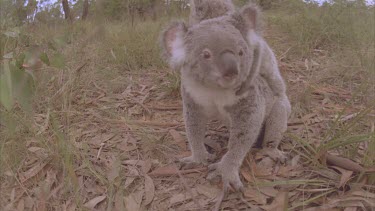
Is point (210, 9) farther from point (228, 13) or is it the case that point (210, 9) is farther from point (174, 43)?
point (174, 43)

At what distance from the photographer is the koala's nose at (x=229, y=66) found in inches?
69.4

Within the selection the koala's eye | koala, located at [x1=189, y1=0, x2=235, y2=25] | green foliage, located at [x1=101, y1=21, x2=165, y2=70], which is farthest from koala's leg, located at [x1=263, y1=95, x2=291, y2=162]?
green foliage, located at [x1=101, y1=21, x2=165, y2=70]

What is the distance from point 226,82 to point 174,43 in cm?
47

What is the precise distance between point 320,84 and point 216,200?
182cm

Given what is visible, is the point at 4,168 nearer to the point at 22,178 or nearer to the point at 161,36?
the point at 22,178

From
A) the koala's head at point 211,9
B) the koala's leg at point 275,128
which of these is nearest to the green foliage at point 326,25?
the koala's head at point 211,9

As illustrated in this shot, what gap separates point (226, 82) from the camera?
182 cm

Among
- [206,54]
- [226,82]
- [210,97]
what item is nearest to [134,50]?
[210,97]

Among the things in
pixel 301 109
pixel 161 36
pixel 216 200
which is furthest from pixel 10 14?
pixel 301 109

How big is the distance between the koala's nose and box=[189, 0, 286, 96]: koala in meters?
0.30

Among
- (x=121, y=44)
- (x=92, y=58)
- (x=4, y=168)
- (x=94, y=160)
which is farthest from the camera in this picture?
(x=121, y=44)

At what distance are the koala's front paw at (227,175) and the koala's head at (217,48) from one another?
0.53m

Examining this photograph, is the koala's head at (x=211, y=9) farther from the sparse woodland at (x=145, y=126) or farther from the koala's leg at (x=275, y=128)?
the koala's leg at (x=275, y=128)

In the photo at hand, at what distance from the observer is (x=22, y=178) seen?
219 centimetres
